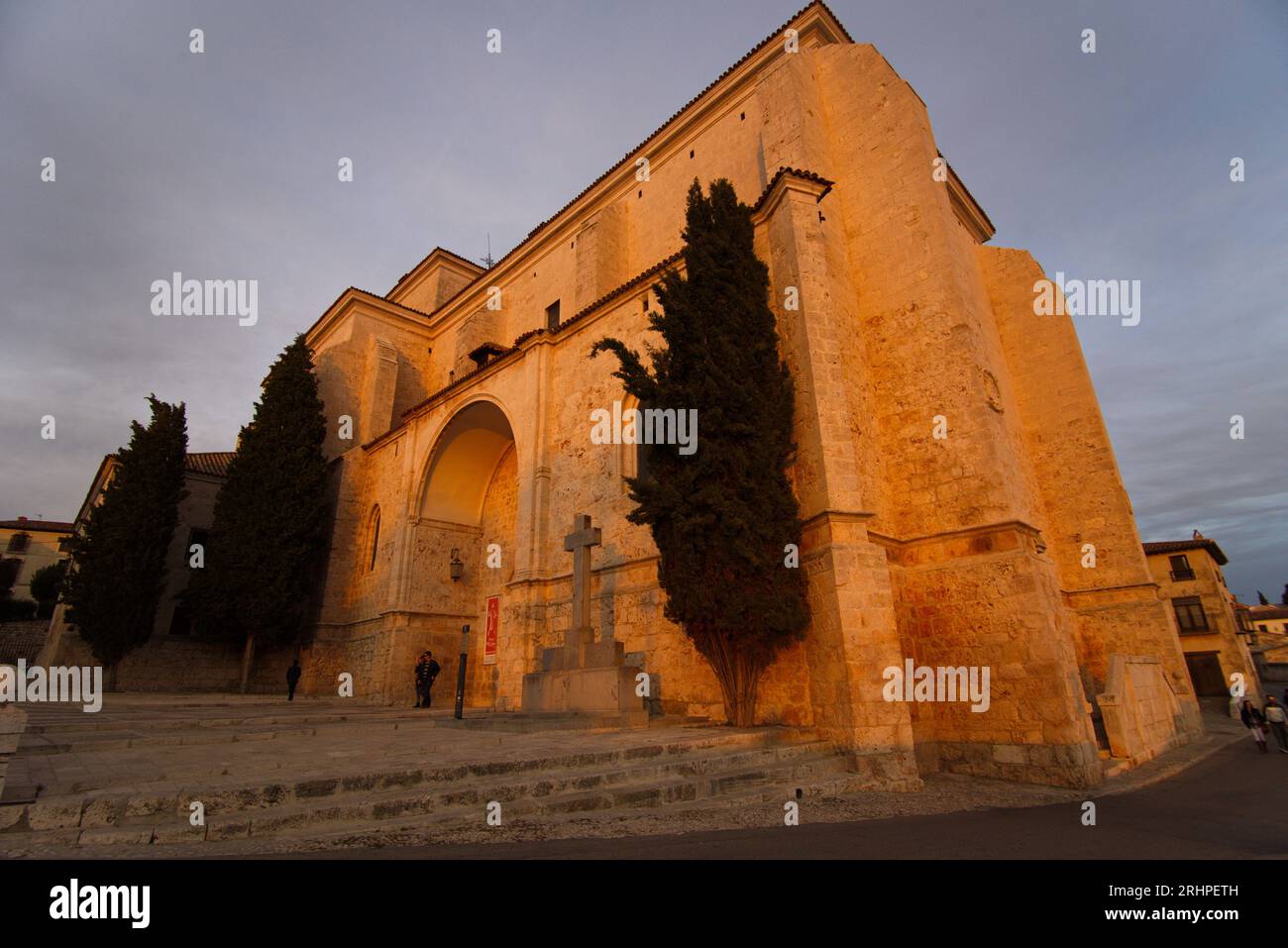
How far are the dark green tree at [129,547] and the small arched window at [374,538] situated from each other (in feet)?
18.1

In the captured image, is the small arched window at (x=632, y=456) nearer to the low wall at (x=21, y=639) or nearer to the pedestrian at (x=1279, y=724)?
the pedestrian at (x=1279, y=724)

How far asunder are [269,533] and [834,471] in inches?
652

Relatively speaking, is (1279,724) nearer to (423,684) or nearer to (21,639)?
(423,684)

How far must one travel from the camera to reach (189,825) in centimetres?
325

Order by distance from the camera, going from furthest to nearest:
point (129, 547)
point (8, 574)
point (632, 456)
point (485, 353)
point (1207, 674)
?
point (8, 574), point (1207, 674), point (485, 353), point (129, 547), point (632, 456)

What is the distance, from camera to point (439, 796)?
13.2ft

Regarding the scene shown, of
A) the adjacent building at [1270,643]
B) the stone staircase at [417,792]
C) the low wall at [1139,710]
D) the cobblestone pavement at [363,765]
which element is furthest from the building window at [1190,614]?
the stone staircase at [417,792]

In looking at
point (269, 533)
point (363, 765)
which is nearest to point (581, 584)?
point (363, 765)

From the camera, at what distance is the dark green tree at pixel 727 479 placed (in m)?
7.34

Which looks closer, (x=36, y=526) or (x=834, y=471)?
(x=834, y=471)
